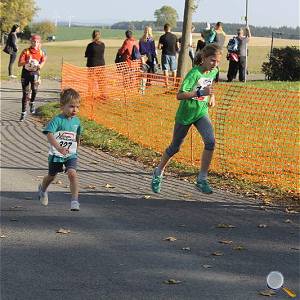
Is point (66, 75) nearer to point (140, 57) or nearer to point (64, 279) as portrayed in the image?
point (140, 57)

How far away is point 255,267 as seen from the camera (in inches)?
254

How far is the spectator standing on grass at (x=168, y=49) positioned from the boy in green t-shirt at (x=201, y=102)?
48.0 ft

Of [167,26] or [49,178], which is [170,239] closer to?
[49,178]

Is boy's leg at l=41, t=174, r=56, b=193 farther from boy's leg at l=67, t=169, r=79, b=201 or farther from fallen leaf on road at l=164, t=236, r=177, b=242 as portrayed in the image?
fallen leaf on road at l=164, t=236, r=177, b=242

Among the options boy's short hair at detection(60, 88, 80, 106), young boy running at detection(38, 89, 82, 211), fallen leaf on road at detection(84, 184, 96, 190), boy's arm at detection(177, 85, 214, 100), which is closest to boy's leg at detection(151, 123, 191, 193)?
boy's arm at detection(177, 85, 214, 100)

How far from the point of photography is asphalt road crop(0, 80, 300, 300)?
587cm

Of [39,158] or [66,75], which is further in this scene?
[66,75]

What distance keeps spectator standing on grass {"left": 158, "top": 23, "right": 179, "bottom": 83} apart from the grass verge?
21.3 feet

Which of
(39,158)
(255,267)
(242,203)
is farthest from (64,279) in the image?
(39,158)

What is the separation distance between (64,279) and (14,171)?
18.0 ft

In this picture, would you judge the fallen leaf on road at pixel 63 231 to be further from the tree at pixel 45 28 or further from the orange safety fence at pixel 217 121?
the tree at pixel 45 28

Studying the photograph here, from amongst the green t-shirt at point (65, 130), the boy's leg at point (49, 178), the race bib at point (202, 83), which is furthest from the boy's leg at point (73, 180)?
the race bib at point (202, 83)

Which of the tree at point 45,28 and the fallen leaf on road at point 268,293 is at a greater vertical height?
the tree at point 45,28

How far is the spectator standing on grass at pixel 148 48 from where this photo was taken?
23.8 meters
